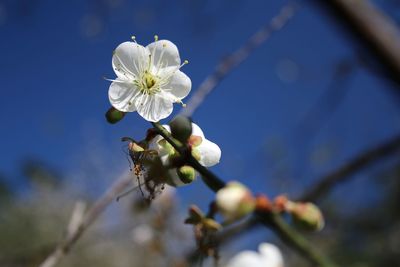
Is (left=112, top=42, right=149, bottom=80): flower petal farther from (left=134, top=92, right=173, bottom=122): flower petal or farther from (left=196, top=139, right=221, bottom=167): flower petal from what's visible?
(left=196, top=139, right=221, bottom=167): flower petal

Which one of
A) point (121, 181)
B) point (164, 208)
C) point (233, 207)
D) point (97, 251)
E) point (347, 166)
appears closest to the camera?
point (233, 207)

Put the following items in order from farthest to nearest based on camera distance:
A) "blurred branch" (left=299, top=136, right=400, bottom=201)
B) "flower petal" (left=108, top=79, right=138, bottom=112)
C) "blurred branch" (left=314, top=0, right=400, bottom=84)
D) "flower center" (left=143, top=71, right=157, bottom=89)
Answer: "blurred branch" (left=299, top=136, right=400, bottom=201)
"blurred branch" (left=314, top=0, right=400, bottom=84)
"flower center" (left=143, top=71, right=157, bottom=89)
"flower petal" (left=108, top=79, right=138, bottom=112)

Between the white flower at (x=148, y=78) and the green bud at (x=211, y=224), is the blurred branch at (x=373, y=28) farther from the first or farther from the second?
the green bud at (x=211, y=224)

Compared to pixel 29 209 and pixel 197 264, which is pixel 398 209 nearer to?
pixel 197 264

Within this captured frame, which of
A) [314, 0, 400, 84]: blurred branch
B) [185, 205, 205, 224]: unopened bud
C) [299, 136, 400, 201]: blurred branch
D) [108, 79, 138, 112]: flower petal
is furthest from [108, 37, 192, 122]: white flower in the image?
[299, 136, 400, 201]: blurred branch

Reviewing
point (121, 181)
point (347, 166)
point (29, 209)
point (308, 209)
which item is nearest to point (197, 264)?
point (308, 209)

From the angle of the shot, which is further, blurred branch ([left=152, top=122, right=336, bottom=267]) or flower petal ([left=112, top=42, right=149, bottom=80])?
flower petal ([left=112, top=42, right=149, bottom=80])

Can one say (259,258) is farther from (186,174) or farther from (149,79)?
(149,79)

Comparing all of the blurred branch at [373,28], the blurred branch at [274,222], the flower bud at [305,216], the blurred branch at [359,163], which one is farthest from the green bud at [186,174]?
the blurred branch at [359,163]
